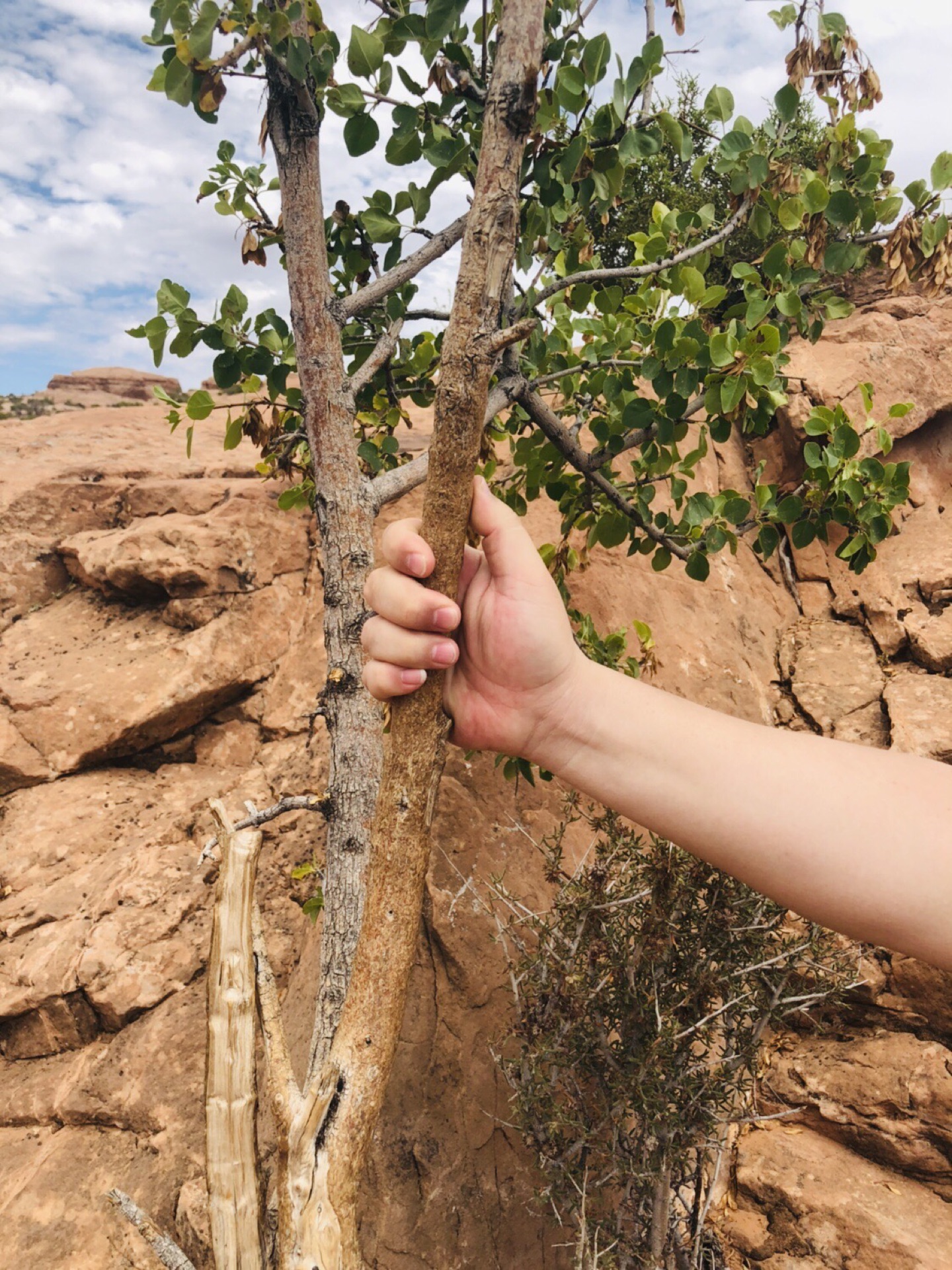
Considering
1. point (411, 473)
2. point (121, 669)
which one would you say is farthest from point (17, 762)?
point (411, 473)

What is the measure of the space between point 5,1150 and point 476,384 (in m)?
3.42

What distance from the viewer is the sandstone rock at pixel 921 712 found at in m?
3.78

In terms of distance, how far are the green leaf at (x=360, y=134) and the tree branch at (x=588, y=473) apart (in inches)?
36.4

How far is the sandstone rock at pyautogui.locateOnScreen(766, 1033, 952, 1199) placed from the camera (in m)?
3.03

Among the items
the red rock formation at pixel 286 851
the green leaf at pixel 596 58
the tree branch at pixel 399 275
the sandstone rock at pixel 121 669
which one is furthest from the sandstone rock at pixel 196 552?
the green leaf at pixel 596 58

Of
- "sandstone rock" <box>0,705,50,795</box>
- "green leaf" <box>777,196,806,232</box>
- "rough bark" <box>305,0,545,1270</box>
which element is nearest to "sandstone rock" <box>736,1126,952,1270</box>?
"rough bark" <box>305,0,545,1270</box>

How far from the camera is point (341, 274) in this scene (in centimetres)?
292

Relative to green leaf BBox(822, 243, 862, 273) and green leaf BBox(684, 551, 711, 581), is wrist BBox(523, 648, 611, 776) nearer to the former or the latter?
green leaf BBox(684, 551, 711, 581)

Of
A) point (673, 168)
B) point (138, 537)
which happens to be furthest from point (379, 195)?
point (673, 168)

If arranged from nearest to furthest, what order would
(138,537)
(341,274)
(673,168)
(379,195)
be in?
→ (379,195) < (341,274) < (138,537) < (673,168)

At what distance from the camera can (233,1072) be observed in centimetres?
213

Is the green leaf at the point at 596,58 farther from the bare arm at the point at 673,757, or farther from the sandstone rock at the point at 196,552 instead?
the sandstone rock at the point at 196,552

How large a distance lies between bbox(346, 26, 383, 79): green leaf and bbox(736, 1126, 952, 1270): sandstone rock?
4036 millimetres

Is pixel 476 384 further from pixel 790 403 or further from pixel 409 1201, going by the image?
pixel 790 403
